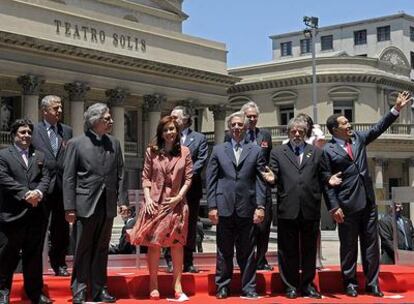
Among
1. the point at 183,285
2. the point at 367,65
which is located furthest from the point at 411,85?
the point at 183,285

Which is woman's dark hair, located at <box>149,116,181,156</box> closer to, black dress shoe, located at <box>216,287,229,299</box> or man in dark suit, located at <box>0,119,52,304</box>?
man in dark suit, located at <box>0,119,52,304</box>

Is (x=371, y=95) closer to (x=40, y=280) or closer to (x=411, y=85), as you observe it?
(x=411, y=85)

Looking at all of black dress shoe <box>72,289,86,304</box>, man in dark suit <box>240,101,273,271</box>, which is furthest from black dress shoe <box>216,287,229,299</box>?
black dress shoe <box>72,289,86,304</box>

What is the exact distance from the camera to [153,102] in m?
38.5

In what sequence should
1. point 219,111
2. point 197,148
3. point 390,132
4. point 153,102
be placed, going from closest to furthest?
point 197,148
point 153,102
point 219,111
point 390,132

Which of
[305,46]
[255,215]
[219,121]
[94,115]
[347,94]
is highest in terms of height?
[305,46]

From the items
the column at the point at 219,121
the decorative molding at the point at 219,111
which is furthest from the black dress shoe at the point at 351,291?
the decorative molding at the point at 219,111

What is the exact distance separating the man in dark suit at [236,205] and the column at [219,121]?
34.4m

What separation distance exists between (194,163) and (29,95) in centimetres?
2539

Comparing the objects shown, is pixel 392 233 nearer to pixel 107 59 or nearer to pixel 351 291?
pixel 351 291

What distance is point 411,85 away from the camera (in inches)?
2045

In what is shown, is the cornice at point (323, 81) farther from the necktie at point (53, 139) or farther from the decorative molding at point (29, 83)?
the necktie at point (53, 139)

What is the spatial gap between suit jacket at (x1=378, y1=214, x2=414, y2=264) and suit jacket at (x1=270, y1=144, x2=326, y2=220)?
3.02 metres

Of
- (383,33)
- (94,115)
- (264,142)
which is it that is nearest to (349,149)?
(264,142)
